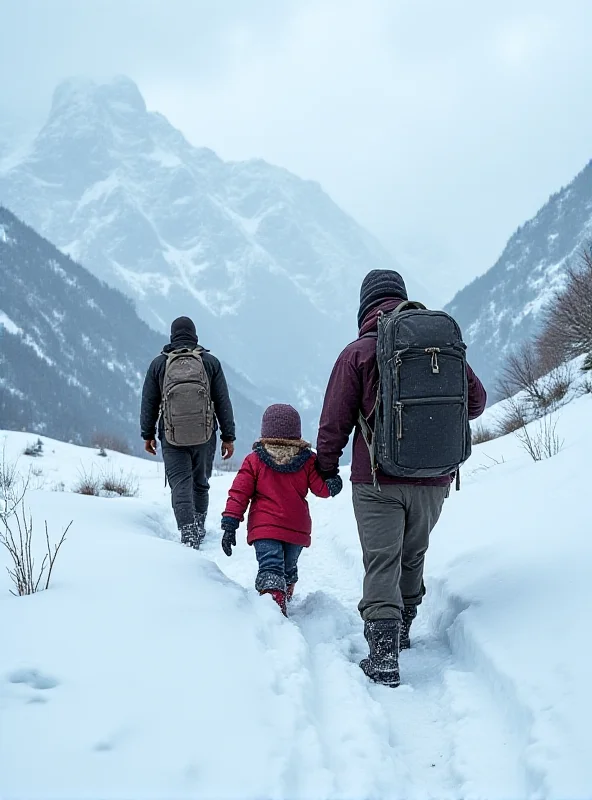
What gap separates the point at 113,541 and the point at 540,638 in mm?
2680

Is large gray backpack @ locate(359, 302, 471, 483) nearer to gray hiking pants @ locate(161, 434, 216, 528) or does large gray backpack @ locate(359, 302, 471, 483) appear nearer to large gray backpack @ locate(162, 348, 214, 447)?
large gray backpack @ locate(162, 348, 214, 447)

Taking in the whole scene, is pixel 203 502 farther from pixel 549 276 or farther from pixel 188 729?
pixel 549 276

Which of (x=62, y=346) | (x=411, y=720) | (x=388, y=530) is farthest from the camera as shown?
(x=62, y=346)

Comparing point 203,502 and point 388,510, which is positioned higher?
point 203,502

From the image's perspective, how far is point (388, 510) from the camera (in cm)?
286

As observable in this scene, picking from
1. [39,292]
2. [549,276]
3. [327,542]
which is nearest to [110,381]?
[39,292]

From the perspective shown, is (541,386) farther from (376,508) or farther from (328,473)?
(376,508)

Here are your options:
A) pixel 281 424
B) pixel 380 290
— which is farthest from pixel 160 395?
pixel 380 290

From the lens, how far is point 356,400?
295 cm

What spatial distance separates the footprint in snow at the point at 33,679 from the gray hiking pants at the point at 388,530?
4.81ft

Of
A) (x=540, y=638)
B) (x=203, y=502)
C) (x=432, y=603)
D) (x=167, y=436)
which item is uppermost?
(x=167, y=436)

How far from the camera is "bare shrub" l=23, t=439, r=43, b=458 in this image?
1557 centimetres

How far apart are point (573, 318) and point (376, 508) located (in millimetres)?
16498

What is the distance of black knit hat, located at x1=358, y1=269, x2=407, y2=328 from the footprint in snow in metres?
2.14
